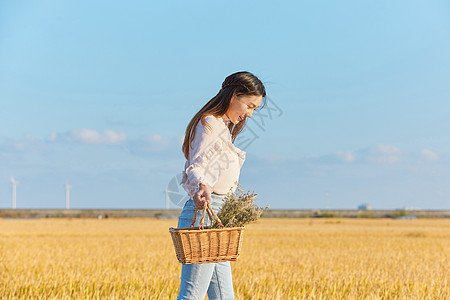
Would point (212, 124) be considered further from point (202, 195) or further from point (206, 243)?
point (206, 243)

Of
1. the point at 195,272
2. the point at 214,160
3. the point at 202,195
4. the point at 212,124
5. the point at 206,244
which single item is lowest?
the point at 195,272

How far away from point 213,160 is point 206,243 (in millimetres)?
500

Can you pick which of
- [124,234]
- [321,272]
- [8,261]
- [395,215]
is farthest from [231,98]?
[395,215]

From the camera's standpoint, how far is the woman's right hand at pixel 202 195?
2883 mm

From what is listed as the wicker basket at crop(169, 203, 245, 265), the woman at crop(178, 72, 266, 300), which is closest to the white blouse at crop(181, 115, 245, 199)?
the woman at crop(178, 72, 266, 300)

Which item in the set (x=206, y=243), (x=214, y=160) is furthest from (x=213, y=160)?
(x=206, y=243)

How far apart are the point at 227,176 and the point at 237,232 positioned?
0.36 m

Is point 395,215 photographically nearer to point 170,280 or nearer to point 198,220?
point 170,280

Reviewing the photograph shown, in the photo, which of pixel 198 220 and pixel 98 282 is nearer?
pixel 198 220

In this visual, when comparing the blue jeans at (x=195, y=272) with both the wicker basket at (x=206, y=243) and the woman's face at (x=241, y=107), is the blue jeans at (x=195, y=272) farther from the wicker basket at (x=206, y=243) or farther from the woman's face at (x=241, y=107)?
the woman's face at (x=241, y=107)

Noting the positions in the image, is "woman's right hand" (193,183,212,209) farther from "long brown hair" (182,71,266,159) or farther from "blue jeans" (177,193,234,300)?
"long brown hair" (182,71,266,159)

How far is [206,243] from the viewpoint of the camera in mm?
2865

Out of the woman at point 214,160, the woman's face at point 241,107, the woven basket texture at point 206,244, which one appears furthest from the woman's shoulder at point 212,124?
the woven basket texture at point 206,244

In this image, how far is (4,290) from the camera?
21.1 feet
